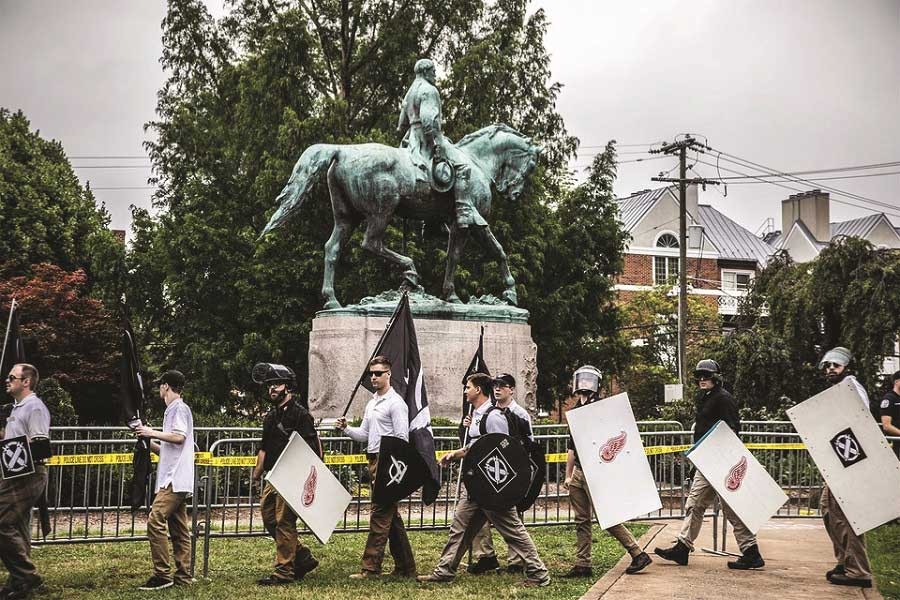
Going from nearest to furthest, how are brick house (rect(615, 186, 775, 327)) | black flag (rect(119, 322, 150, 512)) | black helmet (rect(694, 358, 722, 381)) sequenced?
black flag (rect(119, 322, 150, 512)), black helmet (rect(694, 358, 722, 381)), brick house (rect(615, 186, 775, 327))

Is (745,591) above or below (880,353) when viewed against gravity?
Result: below

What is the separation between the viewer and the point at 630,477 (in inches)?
395

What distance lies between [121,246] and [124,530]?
1885cm

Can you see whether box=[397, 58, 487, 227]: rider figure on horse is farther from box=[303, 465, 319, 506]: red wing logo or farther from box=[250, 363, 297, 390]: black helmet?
box=[303, 465, 319, 506]: red wing logo

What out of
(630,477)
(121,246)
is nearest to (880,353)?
(121,246)

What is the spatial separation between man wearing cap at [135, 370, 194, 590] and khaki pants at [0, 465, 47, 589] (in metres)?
0.90

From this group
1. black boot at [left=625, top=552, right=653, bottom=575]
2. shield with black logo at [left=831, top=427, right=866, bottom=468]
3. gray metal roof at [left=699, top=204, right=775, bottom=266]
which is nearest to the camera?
shield with black logo at [left=831, top=427, right=866, bottom=468]

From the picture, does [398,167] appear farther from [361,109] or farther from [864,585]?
[361,109]

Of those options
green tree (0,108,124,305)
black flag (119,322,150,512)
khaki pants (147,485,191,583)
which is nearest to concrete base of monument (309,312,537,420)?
khaki pants (147,485,191,583)

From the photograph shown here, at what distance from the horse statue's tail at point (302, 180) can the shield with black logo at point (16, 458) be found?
830cm

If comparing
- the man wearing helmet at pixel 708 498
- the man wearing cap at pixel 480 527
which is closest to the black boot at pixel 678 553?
the man wearing helmet at pixel 708 498

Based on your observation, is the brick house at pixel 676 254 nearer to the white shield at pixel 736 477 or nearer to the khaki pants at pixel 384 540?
the white shield at pixel 736 477

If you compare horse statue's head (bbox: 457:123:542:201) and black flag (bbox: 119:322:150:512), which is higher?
horse statue's head (bbox: 457:123:542:201)

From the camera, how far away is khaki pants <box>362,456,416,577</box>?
984 cm
